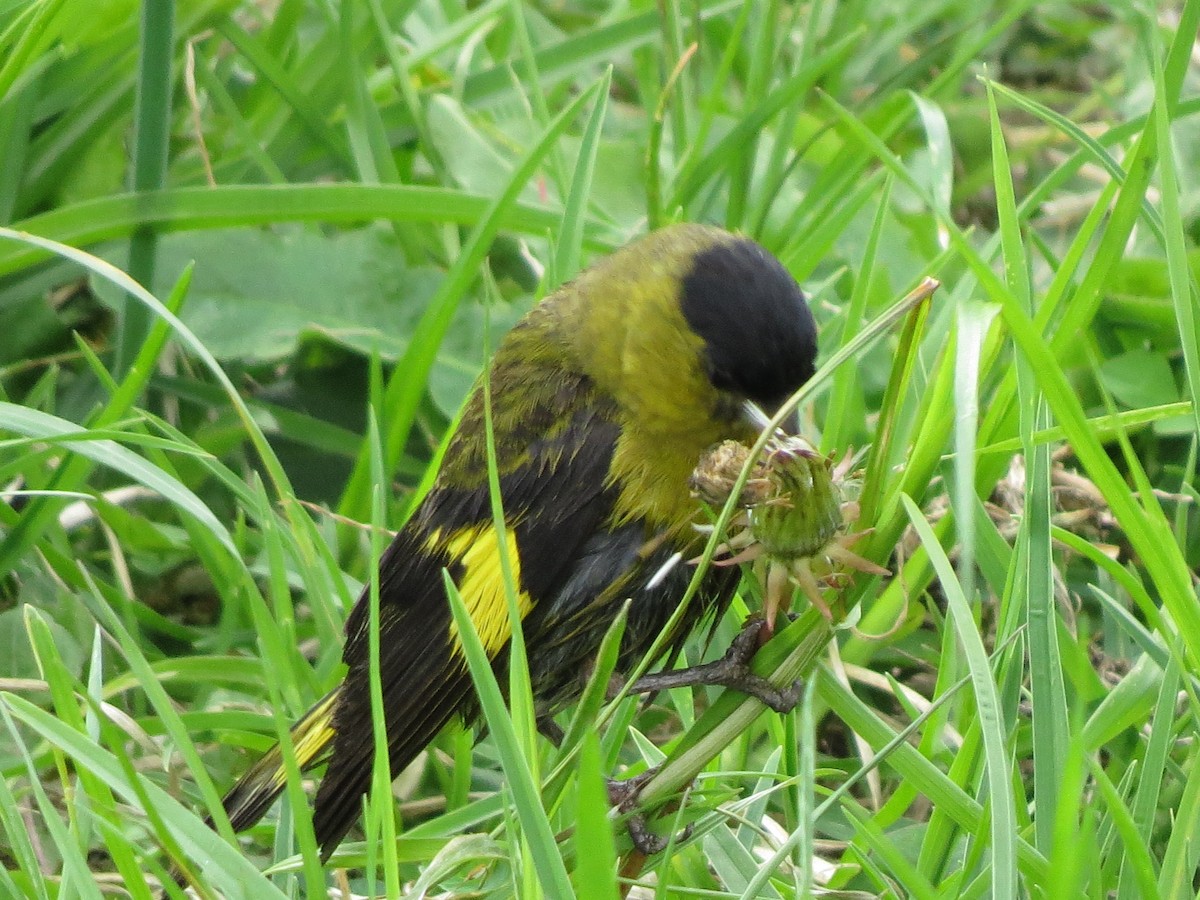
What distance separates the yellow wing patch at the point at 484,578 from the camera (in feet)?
6.61

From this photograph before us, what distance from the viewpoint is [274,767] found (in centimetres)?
195

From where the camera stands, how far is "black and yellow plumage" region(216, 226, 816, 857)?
6.31 ft

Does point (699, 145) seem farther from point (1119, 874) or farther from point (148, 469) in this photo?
point (1119, 874)

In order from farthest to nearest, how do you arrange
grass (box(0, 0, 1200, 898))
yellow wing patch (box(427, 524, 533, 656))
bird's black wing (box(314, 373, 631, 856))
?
1. yellow wing patch (box(427, 524, 533, 656))
2. bird's black wing (box(314, 373, 631, 856))
3. grass (box(0, 0, 1200, 898))

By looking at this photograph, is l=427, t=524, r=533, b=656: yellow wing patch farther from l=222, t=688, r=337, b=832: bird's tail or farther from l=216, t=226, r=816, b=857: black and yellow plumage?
l=222, t=688, r=337, b=832: bird's tail

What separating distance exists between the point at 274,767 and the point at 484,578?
370 millimetres

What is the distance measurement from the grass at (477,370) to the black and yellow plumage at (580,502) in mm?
106

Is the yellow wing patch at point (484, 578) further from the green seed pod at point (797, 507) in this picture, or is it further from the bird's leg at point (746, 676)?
the green seed pod at point (797, 507)

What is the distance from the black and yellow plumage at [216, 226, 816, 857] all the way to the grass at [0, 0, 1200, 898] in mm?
106

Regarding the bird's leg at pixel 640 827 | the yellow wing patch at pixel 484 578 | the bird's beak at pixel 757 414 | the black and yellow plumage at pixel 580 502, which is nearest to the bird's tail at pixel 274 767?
the black and yellow plumage at pixel 580 502

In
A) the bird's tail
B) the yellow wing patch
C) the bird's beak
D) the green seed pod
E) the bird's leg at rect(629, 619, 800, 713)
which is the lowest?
the bird's tail

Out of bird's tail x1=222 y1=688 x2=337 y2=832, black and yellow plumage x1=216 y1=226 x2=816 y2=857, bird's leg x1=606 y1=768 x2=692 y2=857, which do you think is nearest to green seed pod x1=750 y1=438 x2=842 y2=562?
bird's leg x1=606 y1=768 x2=692 y2=857

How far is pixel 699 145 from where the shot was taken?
2.87 metres

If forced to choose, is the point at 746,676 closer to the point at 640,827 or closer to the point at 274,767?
the point at 640,827
